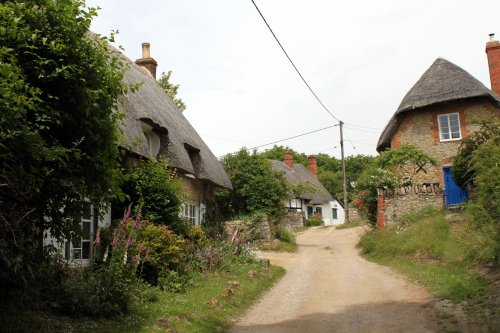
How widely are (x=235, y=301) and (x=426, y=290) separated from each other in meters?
4.13

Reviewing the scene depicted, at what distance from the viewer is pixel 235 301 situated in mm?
9016

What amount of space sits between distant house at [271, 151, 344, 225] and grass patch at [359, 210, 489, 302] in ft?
67.9

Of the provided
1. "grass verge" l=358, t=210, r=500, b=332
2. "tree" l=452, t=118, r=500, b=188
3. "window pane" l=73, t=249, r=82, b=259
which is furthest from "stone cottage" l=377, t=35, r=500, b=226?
"window pane" l=73, t=249, r=82, b=259

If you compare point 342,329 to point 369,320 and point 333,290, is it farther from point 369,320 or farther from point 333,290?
point 333,290

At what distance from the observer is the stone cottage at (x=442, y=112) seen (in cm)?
2144

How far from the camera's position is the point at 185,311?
300 inches

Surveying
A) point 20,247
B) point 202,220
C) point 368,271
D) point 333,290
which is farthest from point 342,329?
point 202,220

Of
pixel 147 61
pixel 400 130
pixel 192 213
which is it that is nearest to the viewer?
pixel 192 213

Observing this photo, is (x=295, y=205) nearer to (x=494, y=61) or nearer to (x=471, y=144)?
(x=494, y=61)

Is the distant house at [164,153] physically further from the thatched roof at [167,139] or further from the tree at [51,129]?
the tree at [51,129]

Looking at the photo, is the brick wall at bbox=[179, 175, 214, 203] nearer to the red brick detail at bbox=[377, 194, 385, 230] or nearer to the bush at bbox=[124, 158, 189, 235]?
the bush at bbox=[124, 158, 189, 235]

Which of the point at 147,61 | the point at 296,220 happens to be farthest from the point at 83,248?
the point at 296,220

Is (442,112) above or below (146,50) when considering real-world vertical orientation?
below

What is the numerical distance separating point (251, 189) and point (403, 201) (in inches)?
252
